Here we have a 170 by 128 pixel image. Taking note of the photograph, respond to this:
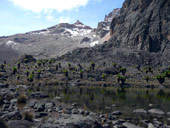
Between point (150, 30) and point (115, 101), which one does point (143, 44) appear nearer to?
point (150, 30)

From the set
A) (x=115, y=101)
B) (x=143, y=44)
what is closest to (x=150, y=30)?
(x=143, y=44)

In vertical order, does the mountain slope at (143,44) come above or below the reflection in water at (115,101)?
above

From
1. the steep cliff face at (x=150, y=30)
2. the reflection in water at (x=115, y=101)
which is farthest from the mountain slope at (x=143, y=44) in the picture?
the reflection in water at (x=115, y=101)

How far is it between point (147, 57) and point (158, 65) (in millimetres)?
12853

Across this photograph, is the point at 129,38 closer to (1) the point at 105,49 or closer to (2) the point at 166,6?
(1) the point at 105,49

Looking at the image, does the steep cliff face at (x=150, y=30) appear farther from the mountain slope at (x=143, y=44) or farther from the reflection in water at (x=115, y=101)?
the reflection in water at (x=115, y=101)

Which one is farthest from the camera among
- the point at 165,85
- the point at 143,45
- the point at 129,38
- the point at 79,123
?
the point at 129,38

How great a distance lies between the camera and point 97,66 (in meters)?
143

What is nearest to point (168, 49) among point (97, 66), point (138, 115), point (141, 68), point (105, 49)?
point (141, 68)

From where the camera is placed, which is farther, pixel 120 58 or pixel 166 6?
pixel 166 6

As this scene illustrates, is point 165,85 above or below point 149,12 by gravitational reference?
below

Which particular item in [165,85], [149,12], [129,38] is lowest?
[165,85]

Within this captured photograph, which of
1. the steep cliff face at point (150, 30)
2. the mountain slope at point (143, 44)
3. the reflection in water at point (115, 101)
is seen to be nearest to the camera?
the reflection in water at point (115, 101)

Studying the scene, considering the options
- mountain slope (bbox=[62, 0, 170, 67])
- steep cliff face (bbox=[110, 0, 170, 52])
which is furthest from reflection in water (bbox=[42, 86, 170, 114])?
steep cliff face (bbox=[110, 0, 170, 52])
